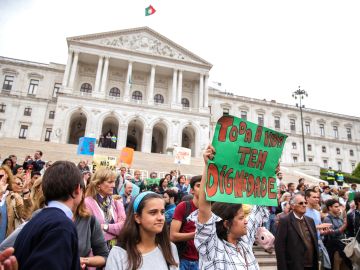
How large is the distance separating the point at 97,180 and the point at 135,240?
4.69 feet

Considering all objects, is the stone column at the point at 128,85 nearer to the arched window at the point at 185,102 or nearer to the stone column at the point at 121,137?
the stone column at the point at 121,137

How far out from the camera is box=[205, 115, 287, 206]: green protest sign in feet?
7.97

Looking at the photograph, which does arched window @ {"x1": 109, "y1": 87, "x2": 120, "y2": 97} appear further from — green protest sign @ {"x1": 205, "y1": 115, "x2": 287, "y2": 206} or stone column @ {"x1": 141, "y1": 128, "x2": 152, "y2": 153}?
green protest sign @ {"x1": 205, "y1": 115, "x2": 287, "y2": 206}

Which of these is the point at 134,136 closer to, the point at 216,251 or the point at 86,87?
the point at 86,87

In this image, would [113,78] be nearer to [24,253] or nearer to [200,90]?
[200,90]

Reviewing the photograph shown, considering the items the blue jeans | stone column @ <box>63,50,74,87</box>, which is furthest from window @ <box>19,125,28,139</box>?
the blue jeans

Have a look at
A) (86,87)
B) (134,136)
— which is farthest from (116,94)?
(134,136)

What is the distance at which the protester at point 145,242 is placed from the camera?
2129 millimetres

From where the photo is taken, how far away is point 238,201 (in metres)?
2.49

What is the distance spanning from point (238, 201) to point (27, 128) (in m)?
39.2

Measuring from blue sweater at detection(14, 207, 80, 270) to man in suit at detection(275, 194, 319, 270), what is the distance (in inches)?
127

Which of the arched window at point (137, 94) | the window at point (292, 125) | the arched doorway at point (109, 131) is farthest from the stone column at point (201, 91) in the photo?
the window at point (292, 125)

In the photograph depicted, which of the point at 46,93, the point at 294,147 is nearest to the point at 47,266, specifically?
the point at 46,93

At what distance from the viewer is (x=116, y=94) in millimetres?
38375
